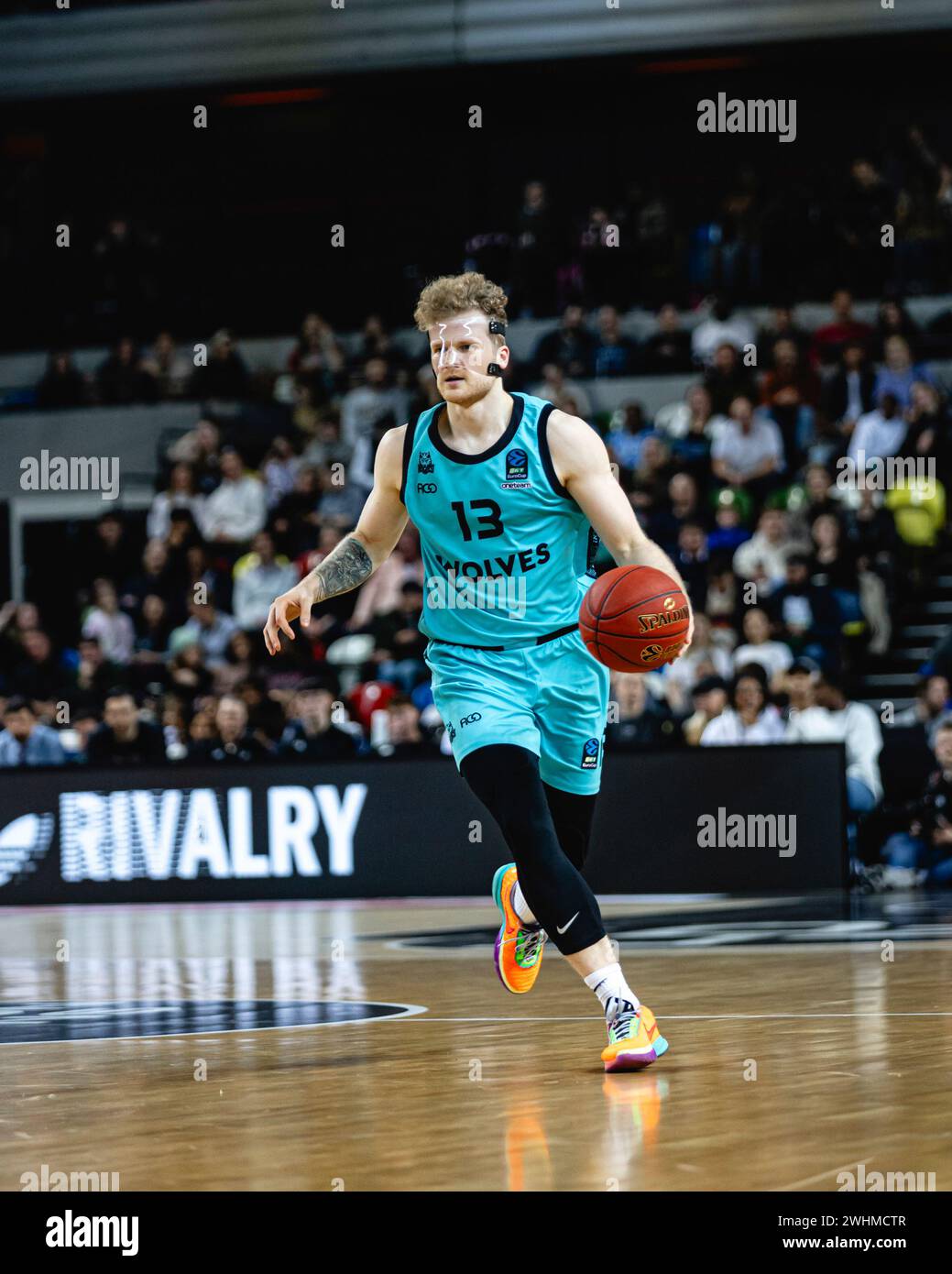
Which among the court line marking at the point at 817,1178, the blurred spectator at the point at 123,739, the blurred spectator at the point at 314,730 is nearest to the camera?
the court line marking at the point at 817,1178

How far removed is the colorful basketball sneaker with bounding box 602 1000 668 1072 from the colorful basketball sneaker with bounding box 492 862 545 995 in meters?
0.94

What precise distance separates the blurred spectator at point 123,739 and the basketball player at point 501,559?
882cm

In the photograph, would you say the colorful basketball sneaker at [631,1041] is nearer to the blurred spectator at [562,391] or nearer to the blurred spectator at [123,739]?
the blurred spectator at [123,739]

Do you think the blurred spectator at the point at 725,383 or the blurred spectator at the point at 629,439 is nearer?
the blurred spectator at the point at 629,439

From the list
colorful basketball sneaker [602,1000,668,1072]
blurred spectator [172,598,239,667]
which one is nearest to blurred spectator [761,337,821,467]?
blurred spectator [172,598,239,667]

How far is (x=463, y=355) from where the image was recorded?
641cm

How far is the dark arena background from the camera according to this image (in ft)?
17.1

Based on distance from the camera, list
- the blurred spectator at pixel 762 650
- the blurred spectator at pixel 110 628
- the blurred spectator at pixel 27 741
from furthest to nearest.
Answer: the blurred spectator at pixel 110 628
the blurred spectator at pixel 27 741
the blurred spectator at pixel 762 650

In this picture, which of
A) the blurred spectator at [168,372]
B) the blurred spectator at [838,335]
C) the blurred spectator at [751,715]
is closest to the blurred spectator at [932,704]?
the blurred spectator at [751,715]

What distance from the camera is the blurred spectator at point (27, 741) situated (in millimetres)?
15773

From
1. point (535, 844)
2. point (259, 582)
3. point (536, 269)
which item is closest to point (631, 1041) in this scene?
point (535, 844)

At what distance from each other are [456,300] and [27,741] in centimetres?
1021

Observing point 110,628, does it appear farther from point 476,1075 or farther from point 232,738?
point 476,1075

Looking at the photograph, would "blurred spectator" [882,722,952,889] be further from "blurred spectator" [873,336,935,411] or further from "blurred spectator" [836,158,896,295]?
"blurred spectator" [836,158,896,295]
